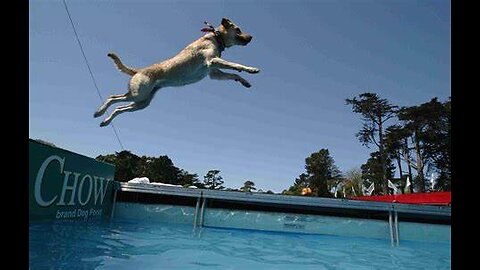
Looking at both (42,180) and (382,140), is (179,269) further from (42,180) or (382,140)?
(382,140)

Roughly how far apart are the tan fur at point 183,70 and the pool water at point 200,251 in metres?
2.19

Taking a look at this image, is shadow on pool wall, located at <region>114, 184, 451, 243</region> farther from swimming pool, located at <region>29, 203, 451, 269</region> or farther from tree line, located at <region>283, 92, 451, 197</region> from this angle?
tree line, located at <region>283, 92, 451, 197</region>

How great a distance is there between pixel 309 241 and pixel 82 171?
19.0ft

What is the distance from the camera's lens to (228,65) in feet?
19.1

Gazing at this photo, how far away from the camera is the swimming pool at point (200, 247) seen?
4984 mm

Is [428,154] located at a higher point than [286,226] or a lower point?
higher

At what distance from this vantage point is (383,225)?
9.80m

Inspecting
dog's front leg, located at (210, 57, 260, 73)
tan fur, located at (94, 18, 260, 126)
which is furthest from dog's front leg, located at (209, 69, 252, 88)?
dog's front leg, located at (210, 57, 260, 73)

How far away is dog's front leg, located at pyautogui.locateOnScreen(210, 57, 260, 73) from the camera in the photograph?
17.8 ft

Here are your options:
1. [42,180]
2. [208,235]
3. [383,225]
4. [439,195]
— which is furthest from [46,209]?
[439,195]
